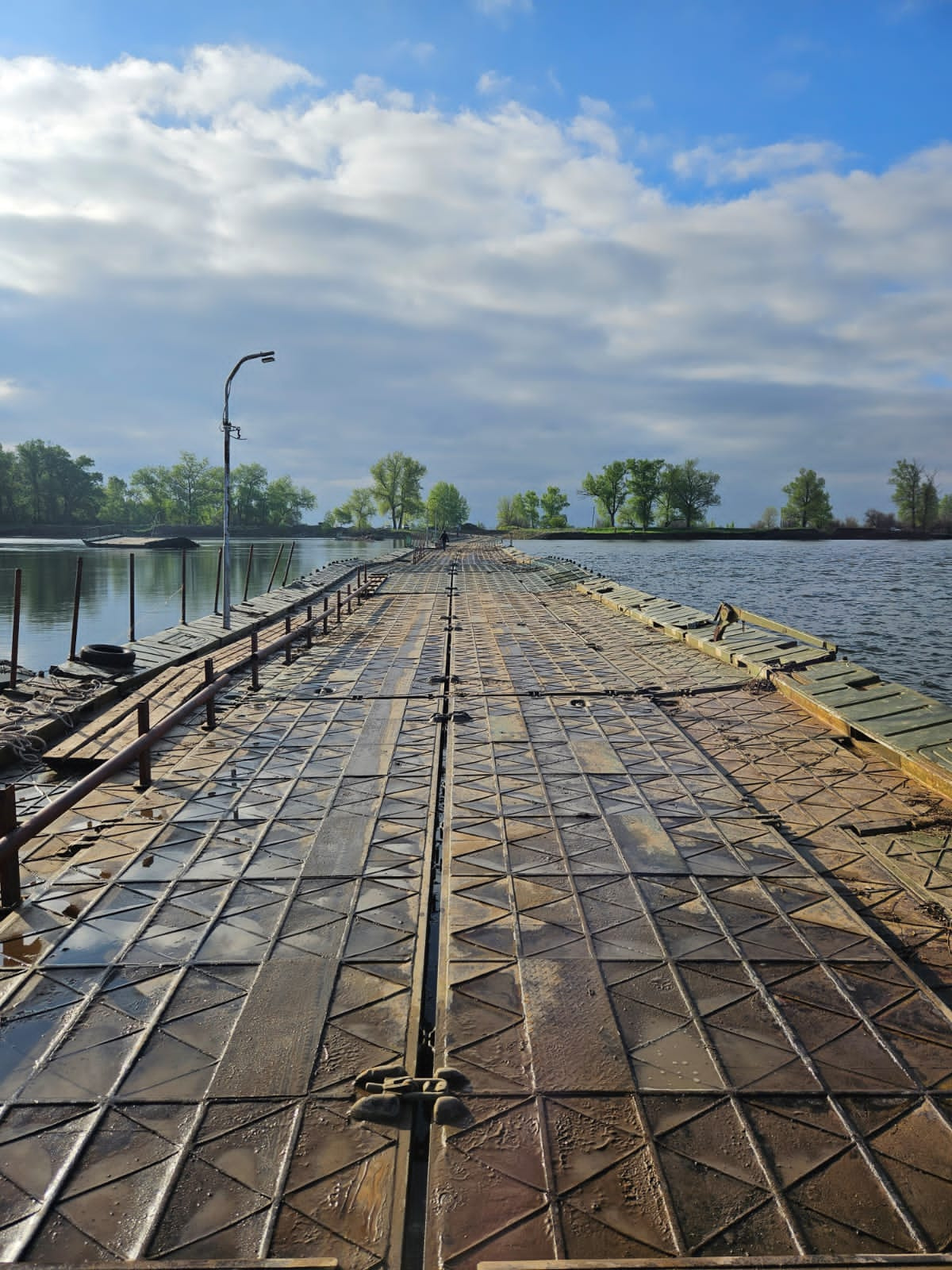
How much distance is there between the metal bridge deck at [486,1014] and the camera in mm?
3941

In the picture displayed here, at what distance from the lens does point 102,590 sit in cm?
5850

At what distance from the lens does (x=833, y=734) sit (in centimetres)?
1292

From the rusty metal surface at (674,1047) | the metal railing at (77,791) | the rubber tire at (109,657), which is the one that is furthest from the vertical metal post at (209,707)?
the rubber tire at (109,657)

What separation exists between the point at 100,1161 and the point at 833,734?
11731 millimetres

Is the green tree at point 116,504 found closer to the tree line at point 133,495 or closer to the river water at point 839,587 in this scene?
the tree line at point 133,495

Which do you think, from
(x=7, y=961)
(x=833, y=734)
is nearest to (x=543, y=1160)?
(x=7, y=961)

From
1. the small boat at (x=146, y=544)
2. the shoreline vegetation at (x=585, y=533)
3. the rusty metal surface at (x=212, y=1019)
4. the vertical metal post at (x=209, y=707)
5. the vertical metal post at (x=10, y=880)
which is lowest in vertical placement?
the rusty metal surface at (x=212, y=1019)

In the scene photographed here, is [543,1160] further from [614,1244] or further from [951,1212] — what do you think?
[951,1212]

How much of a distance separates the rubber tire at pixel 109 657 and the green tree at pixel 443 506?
5757 inches

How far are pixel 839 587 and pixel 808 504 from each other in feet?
343

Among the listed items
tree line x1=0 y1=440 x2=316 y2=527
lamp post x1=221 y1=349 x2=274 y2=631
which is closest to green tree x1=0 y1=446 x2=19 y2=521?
tree line x1=0 y1=440 x2=316 y2=527

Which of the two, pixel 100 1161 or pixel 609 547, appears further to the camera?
pixel 609 547

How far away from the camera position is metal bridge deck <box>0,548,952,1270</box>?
155 inches

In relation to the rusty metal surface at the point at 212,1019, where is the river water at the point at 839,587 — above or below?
above
